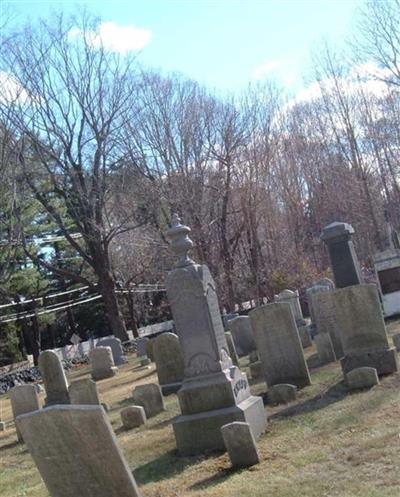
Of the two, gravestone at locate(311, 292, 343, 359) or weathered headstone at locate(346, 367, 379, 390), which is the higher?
gravestone at locate(311, 292, 343, 359)

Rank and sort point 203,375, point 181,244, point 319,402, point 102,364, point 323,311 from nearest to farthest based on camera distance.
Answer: point 203,375, point 181,244, point 319,402, point 323,311, point 102,364

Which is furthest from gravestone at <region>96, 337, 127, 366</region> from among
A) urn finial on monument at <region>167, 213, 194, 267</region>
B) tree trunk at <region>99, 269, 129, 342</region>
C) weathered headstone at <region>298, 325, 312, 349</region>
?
urn finial on monument at <region>167, 213, 194, 267</region>

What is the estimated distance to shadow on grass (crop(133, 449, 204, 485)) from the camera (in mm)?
7453

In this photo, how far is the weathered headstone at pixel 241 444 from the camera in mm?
7012

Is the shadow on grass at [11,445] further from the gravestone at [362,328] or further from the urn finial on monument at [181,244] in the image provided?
the gravestone at [362,328]

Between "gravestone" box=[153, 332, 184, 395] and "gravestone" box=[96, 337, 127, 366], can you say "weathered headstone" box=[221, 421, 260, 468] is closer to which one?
"gravestone" box=[153, 332, 184, 395]

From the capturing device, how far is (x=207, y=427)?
816 centimetres

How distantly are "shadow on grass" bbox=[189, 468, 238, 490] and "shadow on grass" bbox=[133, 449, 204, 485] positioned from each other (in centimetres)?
62

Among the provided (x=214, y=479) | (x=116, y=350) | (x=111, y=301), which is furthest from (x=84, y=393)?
(x=111, y=301)

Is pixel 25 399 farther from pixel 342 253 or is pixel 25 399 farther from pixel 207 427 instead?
pixel 342 253

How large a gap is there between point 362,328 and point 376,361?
0.58 meters

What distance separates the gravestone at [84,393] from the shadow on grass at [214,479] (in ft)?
16.2

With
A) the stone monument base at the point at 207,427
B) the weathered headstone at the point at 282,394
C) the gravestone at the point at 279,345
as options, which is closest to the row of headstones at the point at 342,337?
the gravestone at the point at 279,345

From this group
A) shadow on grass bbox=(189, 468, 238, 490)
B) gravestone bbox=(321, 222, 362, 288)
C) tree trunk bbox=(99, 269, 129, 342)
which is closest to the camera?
shadow on grass bbox=(189, 468, 238, 490)
